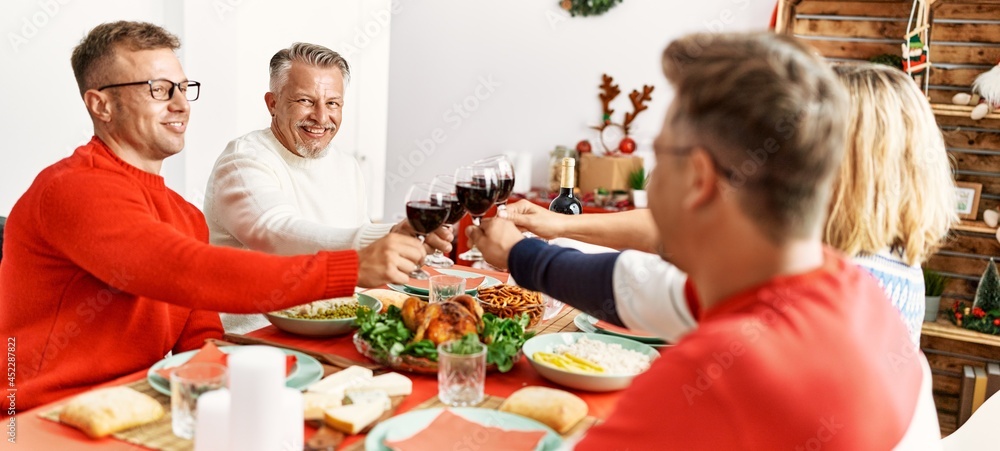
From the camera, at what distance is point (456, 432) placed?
4.47 ft

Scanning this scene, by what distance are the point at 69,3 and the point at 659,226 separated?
321 centimetres

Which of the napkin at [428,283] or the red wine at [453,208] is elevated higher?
the red wine at [453,208]

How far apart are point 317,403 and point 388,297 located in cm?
76

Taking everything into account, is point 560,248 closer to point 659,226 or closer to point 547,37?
point 659,226

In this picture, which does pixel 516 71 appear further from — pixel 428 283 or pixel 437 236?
pixel 437 236

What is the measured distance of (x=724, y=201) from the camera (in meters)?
0.98

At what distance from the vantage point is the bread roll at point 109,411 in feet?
4.30

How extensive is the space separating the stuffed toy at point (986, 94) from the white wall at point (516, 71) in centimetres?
127

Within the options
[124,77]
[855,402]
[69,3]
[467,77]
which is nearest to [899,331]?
[855,402]

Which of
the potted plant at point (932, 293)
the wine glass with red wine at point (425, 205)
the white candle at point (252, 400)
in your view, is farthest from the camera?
the potted plant at point (932, 293)

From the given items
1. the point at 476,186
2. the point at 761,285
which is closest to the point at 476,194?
the point at 476,186

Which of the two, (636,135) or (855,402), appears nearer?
(855,402)

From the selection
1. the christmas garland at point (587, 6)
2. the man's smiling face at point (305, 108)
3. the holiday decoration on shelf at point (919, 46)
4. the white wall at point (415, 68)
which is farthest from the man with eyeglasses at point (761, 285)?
the christmas garland at point (587, 6)

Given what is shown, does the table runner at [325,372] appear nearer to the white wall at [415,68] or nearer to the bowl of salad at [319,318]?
the bowl of salad at [319,318]
